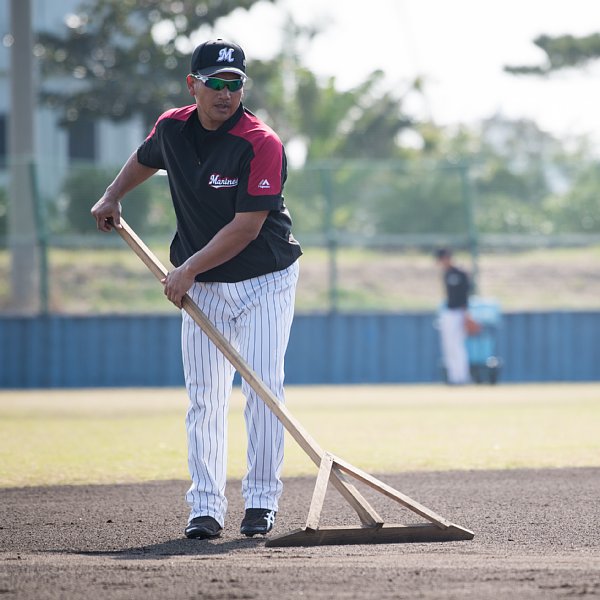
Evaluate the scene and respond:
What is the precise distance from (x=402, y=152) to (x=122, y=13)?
9.68m

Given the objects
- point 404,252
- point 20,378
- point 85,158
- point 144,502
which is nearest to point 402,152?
point 85,158

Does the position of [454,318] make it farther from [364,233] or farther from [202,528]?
[202,528]

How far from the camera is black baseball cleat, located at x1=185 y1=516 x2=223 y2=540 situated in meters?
5.70

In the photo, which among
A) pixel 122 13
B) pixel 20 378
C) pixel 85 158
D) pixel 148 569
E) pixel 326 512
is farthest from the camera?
pixel 85 158

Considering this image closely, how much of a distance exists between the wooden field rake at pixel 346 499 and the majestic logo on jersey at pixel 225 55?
107 centimetres

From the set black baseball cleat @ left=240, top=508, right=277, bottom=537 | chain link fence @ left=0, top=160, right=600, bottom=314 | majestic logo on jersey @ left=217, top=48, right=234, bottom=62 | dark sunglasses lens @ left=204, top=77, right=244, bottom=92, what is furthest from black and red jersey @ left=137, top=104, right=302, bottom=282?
chain link fence @ left=0, top=160, right=600, bottom=314

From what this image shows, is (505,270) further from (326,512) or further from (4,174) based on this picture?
(326,512)

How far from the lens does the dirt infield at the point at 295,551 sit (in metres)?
4.44

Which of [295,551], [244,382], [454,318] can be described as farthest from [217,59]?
[454,318]

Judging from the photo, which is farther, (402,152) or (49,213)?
(402,152)

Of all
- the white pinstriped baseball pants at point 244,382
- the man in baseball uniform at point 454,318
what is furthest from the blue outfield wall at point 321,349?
the white pinstriped baseball pants at point 244,382

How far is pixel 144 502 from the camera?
7047 millimetres

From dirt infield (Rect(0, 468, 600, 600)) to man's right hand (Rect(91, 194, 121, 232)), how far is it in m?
1.44

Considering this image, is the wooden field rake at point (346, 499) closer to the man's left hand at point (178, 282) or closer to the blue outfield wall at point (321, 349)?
the man's left hand at point (178, 282)
